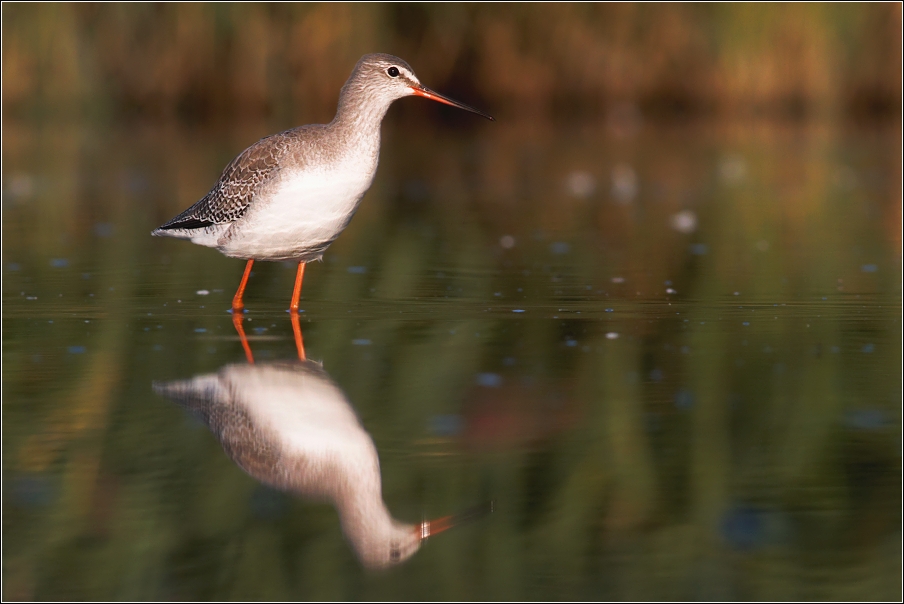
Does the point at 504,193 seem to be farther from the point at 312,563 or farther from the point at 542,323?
the point at 312,563

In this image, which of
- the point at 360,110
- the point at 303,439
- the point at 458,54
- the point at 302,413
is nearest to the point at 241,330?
the point at 360,110

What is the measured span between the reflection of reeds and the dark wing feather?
12.1 m

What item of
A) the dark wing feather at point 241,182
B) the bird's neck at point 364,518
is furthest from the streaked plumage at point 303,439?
the dark wing feather at point 241,182

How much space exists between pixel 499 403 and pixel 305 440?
90cm

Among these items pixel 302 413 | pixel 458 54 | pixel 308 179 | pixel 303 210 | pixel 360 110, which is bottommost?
pixel 458 54

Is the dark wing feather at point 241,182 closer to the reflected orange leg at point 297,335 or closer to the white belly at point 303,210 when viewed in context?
the white belly at point 303,210

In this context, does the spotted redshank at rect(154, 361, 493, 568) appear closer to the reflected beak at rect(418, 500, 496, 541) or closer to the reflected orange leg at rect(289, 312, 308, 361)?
the reflected beak at rect(418, 500, 496, 541)

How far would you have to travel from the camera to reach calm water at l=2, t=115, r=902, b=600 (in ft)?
11.9

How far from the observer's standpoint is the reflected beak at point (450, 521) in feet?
12.7

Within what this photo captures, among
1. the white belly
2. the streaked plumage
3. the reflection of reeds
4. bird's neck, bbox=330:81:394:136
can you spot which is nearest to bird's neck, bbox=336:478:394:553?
the streaked plumage

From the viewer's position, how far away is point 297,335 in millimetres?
6602

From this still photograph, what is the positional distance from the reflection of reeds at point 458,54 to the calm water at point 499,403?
7940 millimetres

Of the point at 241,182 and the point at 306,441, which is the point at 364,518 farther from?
the point at 241,182

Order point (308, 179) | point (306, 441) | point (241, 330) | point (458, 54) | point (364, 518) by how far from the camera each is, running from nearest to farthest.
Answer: point (364, 518) < point (306, 441) < point (241, 330) < point (308, 179) < point (458, 54)
